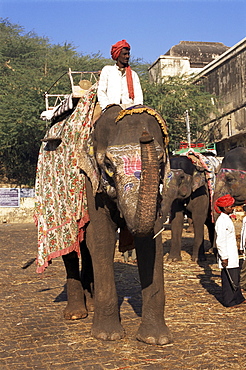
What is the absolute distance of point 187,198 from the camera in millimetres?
11352

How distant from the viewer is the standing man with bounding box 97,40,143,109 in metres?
4.86

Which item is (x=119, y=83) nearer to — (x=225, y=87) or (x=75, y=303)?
(x=75, y=303)

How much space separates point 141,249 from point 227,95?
26.0 metres

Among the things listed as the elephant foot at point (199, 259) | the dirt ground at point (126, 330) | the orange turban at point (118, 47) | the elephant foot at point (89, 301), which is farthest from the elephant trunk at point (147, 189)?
the elephant foot at point (199, 259)

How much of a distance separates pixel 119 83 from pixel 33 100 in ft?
66.1

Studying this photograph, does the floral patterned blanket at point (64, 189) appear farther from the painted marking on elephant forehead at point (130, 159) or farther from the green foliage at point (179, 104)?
the green foliage at point (179, 104)

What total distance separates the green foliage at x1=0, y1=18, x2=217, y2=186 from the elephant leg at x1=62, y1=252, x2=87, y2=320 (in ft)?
58.9

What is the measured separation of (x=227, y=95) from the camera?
95.8 ft

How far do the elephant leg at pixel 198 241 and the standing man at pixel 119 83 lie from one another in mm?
6129

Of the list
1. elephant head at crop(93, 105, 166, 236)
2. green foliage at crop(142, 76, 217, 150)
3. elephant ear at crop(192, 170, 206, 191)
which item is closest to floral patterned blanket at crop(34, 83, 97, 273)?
elephant head at crop(93, 105, 166, 236)

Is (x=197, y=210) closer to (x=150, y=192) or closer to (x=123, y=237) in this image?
(x=123, y=237)

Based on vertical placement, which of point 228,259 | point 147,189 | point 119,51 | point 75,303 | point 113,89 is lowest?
point 75,303

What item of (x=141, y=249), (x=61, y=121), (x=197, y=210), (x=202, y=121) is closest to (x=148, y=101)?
(x=202, y=121)

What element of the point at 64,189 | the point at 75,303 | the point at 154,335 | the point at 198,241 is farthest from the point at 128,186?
the point at 198,241
